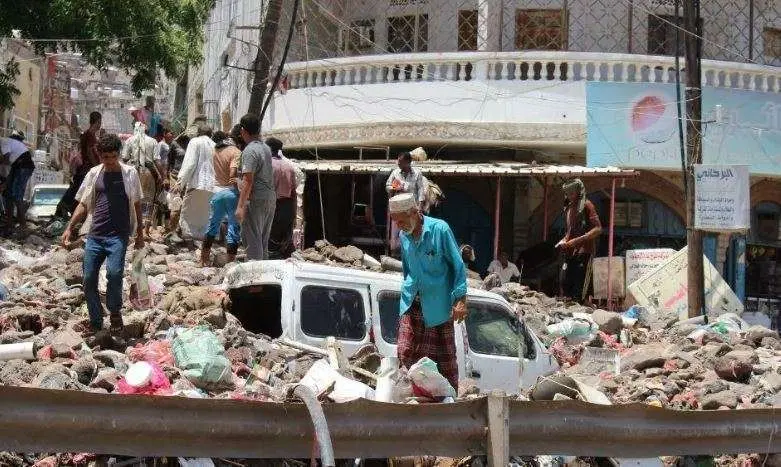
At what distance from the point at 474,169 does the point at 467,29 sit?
497 cm

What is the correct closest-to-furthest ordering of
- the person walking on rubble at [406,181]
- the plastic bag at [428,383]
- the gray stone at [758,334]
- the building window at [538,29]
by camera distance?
the plastic bag at [428,383], the gray stone at [758,334], the person walking on rubble at [406,181], the building window at [538,29]

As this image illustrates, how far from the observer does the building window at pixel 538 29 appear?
835 inches

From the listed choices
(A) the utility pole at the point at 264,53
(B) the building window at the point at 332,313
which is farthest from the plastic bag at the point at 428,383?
(A) the utility pole at the point at 264,53

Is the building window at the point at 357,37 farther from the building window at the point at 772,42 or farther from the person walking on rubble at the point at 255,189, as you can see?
the person walking on rubble at the point at 255,189

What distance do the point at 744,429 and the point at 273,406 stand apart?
301cm

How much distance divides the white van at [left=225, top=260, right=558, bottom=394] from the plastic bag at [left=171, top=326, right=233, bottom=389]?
893 mm

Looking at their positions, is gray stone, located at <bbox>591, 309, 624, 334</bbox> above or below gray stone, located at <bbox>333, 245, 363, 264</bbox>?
below

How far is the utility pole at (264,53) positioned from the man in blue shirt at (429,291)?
9932mm

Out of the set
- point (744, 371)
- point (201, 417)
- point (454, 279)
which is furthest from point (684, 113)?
point (201, 417)

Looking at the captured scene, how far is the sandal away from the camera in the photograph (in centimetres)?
930

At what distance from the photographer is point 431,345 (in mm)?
8320

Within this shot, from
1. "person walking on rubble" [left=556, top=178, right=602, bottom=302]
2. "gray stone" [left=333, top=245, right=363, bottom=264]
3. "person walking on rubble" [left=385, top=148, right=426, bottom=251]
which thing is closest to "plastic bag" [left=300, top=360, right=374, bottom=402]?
"person walking on rubble" [left=385, top=148, right=426, bottom=251]

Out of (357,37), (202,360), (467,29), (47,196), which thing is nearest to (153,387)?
(202,360)

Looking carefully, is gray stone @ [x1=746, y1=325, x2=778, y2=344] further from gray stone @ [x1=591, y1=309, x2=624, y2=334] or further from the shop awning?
the shop awning
